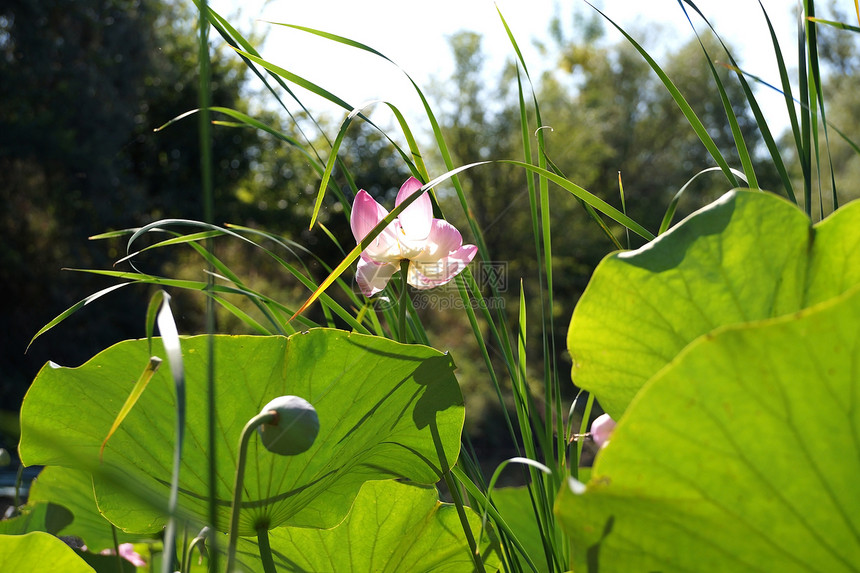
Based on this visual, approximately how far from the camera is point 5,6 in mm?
4898

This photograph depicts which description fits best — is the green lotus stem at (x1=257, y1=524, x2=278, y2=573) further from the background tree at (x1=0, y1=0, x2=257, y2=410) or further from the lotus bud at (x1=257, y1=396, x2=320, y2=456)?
the background tree at (x1=0, y1=0, x2=257, y2=410)

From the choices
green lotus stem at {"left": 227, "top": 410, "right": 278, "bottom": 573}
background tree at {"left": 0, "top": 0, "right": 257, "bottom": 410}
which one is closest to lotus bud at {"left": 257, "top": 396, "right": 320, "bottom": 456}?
green lotus stem at {"left": 227, "top": 410, "right": 278, "bottom": 573}

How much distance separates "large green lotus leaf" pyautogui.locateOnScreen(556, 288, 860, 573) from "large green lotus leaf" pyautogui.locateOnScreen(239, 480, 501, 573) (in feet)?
0.64

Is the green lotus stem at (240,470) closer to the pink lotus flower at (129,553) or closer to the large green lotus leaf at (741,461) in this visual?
the large green lotus leaf at (741,461)

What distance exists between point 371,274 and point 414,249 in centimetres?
3

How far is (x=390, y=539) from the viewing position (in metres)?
0.35

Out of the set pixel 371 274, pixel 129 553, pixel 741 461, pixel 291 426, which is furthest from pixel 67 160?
pixel 741 461

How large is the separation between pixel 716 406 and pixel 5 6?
244 inches

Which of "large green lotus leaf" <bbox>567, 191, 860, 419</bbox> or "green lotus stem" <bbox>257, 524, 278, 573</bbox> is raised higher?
"large green lotus leaf" <bbox>567, 191, 860, 419</bbox>

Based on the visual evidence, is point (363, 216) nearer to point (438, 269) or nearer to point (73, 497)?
point (438, 269)

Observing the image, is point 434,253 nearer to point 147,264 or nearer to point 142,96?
point 147,264

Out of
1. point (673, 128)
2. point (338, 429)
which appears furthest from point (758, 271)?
point (673, 128)

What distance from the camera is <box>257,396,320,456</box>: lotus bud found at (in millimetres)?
204

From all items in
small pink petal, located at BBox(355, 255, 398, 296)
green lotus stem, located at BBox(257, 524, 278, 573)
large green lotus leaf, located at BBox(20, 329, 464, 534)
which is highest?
small pink petal, located at BBox(355, 255, 398, 296)
